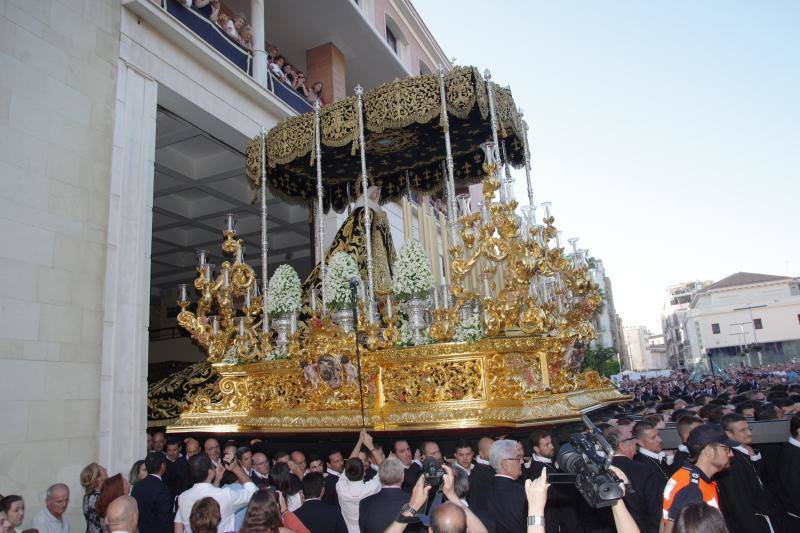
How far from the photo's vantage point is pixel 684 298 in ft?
363

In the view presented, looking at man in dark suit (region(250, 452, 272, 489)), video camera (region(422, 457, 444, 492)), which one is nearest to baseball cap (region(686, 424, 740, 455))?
video camera (region(422, 457, 444, 492))

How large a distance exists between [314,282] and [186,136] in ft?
16.1

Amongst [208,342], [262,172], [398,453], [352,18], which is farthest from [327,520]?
[352,18]

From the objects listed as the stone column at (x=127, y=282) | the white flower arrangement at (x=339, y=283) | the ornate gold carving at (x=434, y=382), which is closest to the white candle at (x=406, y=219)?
the white flower arrangement at (x=339, y=283)

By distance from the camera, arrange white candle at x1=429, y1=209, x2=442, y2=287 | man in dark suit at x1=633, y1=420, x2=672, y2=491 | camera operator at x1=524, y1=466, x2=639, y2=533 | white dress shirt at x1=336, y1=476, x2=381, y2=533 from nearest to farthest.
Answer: camera operator at x1=524, y1=466, x2=639, y2=533 < white dress shirt at x1=336, y1=476, x2=381, y2=533 < man in dark suit at x1=633, y1=420, x2=672, y2=491 < white candle at x1=429, y1=209, x2=442, y2=287

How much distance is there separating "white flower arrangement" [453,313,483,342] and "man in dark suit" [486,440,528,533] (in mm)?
3180

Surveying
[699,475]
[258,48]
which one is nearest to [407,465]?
[699,475]

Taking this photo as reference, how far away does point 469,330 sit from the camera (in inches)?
291

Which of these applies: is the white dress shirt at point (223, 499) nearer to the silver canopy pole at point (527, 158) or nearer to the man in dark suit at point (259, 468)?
the man in dark suit at point (259, 468)

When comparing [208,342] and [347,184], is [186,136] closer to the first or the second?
[347,184]

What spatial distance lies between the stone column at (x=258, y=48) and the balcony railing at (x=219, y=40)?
0.17 metres

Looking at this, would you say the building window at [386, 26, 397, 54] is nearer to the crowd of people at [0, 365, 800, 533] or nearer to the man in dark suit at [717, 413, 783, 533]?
the crowd of people at [0, 365, 800, 533]

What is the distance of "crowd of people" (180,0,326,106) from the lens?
11880mm

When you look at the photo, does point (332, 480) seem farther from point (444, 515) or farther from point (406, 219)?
point (406, 219)
